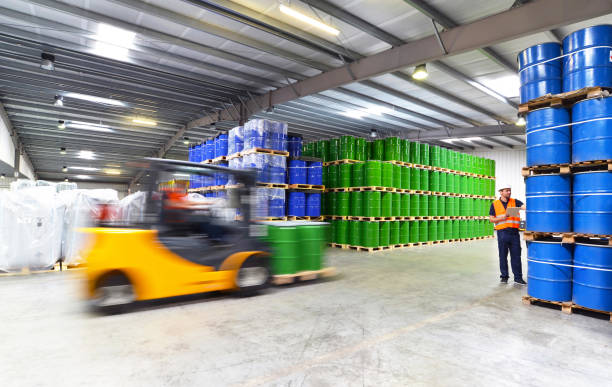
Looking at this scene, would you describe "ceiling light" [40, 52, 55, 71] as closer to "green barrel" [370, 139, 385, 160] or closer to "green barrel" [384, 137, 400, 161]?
"green barrel" [370, 139, 385, 160]

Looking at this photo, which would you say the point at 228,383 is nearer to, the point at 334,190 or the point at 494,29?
the point at 494,29

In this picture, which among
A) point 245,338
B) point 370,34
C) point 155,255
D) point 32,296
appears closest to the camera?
point 245,338

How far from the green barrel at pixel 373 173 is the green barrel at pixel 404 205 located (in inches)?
49.7

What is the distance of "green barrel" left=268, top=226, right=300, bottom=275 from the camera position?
5277mm

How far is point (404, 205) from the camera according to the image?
1052 centimetres

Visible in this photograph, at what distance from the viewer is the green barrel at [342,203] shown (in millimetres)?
10133

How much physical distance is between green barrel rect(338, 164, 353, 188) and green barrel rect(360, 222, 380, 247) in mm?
1334

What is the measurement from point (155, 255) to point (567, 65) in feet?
18.3

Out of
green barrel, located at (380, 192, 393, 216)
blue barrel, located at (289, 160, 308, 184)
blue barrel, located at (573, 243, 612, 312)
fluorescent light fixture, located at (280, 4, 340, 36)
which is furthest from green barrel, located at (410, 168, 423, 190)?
blue barrel, located at (573, 243, 612, 312)

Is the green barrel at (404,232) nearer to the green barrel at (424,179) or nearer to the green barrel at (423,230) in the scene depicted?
the green barrel at (423,230)

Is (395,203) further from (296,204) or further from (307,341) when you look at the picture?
(307,341)

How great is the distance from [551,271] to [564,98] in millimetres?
2185

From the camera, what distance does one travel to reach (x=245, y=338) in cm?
338

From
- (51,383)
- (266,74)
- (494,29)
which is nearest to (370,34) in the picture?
(494,29)
